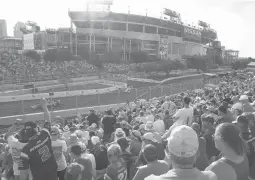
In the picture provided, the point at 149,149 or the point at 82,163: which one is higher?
the point at 149,149

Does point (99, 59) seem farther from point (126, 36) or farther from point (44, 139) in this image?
point (44, 139)

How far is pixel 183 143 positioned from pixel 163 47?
8065 cm

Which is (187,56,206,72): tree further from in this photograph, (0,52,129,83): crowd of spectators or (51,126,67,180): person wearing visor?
(51,126,67,180): person wearing visor

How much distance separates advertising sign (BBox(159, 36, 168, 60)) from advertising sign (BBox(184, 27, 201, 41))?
13.6 m

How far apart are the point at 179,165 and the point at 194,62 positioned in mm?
71711

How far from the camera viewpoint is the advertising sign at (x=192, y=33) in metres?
92.8

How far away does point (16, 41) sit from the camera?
77875mm

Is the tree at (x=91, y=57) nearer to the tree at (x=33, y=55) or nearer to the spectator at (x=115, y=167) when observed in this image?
the tree at (x=33, y=55)

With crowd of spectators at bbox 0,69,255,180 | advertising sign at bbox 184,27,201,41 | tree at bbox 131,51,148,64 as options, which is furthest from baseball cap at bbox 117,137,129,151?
advertising sign at bbox 184,27,201,41

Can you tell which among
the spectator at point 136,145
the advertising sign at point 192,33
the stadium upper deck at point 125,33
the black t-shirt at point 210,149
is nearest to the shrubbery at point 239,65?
the advertising sign at point 192,33

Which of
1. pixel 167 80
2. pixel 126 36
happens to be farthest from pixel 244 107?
pixel 126 36

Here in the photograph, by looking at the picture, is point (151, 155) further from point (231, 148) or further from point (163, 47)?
point (163, 47)

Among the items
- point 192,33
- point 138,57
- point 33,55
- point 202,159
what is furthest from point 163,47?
point 202,159

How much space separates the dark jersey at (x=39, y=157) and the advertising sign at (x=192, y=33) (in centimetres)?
9216
